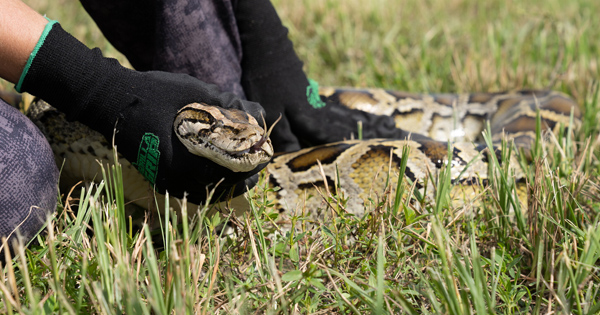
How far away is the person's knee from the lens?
5.89 feet

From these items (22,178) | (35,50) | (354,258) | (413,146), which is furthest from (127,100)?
(413,146)

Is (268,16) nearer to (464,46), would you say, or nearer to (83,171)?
(83,171)

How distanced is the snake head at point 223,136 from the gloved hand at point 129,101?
0.05 meters

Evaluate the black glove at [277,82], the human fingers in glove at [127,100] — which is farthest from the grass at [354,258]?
the black glove at [277,82]

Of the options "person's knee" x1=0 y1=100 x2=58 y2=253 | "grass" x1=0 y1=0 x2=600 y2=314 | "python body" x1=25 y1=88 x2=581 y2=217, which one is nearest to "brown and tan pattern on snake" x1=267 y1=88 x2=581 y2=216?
"python body" x1=25 y1=88 x2=581 y2=217

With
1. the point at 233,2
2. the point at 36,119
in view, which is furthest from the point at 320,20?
the point at 36,119

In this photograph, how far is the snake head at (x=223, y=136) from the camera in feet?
5.98

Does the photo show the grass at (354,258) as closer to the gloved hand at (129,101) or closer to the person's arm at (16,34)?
the gloved hand at (129,101)

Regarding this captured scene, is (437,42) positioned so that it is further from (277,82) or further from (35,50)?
(35,50)

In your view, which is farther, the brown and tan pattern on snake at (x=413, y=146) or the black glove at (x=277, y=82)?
the black glove at (x=277, y=82)

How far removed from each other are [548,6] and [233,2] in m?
4.68

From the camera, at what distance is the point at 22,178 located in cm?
184

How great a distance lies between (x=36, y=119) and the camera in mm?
2525

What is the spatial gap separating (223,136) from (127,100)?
44 centimetres
